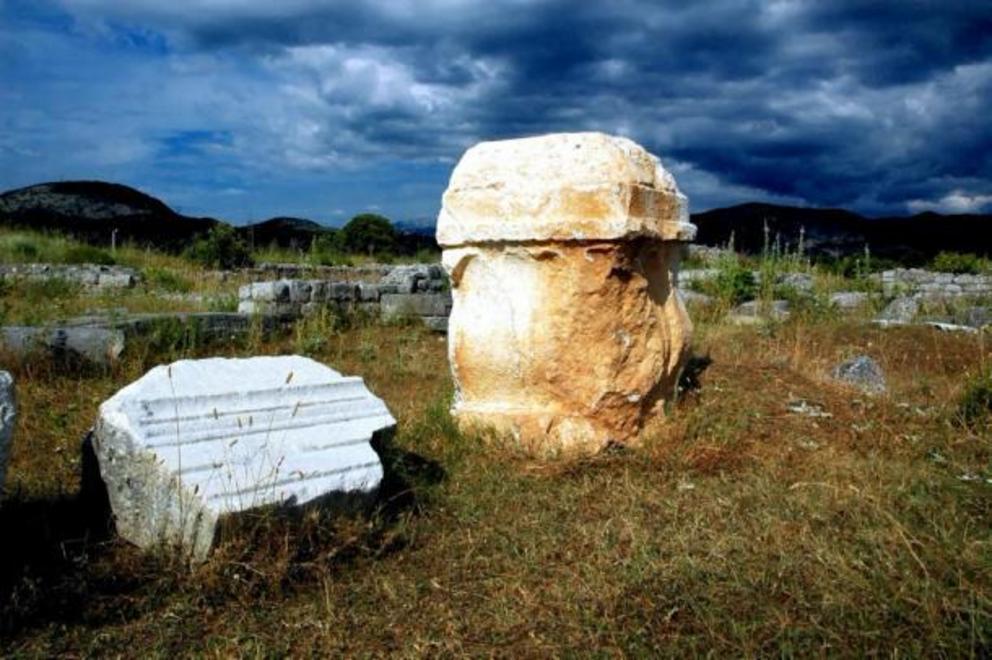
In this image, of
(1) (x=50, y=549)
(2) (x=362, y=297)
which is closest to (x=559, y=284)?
(1) (x=50, y=549)

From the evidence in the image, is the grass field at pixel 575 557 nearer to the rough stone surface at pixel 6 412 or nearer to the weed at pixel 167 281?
the rough stone surface at pixel 6 412

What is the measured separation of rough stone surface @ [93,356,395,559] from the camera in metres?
3.19

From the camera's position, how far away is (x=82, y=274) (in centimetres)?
1238

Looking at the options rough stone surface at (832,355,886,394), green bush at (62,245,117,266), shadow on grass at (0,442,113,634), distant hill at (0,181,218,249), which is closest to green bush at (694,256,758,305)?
rough stone surface at (832,355,886,394)

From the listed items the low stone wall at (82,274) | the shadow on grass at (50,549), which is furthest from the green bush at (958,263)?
the shadow on grass at (50,549)

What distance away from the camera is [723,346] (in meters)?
→ 8.03

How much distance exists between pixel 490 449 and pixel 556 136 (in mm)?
1690

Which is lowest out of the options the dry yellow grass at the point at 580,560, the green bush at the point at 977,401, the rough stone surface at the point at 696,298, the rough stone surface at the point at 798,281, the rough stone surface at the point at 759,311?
the dry yellow grass at the point at 580,560

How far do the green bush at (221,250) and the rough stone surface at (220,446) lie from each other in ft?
39.5

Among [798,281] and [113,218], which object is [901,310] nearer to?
[798,281]

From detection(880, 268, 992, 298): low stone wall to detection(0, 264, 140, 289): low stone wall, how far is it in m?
10.5

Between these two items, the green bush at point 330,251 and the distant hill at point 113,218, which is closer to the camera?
the green bush at point 330,251

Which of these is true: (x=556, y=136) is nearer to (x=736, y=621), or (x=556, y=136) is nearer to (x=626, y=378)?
(x=626, y=378)

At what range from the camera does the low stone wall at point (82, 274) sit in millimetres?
11102
